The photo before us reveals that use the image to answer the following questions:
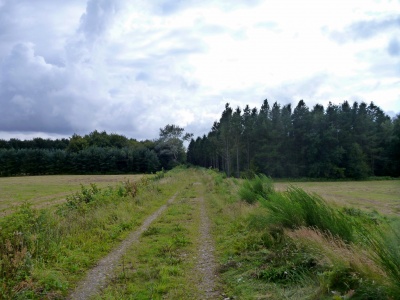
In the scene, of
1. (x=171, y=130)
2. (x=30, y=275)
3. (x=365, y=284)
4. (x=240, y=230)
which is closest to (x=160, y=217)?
(x=240, y=230)

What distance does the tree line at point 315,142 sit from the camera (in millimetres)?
62406

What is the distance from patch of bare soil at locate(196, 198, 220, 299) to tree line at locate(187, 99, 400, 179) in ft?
180

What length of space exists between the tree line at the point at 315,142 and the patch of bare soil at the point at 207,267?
180ft

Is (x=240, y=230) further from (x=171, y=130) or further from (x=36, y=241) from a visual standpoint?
(x=171, y=130)

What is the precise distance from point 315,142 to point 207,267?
5964 centimetres

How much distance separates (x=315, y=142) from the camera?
62000 millimetres

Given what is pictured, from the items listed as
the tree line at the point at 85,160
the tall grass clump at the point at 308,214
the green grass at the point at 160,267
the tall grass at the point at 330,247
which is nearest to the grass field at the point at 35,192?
the green grass at the point at 160,267

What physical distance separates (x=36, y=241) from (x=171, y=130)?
108691 mm

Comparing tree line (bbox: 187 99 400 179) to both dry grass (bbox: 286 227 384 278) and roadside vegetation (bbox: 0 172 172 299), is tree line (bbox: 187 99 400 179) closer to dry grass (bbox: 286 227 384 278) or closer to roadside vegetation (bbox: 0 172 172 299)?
roadside vegetation (bbox: 0 172 172 299)

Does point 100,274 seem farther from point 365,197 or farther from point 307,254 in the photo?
point 365,197

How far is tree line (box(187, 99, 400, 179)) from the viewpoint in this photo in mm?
62406

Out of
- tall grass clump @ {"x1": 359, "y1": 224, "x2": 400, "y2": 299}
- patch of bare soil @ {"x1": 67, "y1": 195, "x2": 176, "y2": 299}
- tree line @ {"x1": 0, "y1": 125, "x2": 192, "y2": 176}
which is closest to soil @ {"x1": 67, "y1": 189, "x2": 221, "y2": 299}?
patch of bare soil @ {"x1": 67, "y1": 195, "x2": 176, "y2": 299}

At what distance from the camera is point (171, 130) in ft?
379

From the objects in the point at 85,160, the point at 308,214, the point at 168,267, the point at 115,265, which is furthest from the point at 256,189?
the point at 85,160
